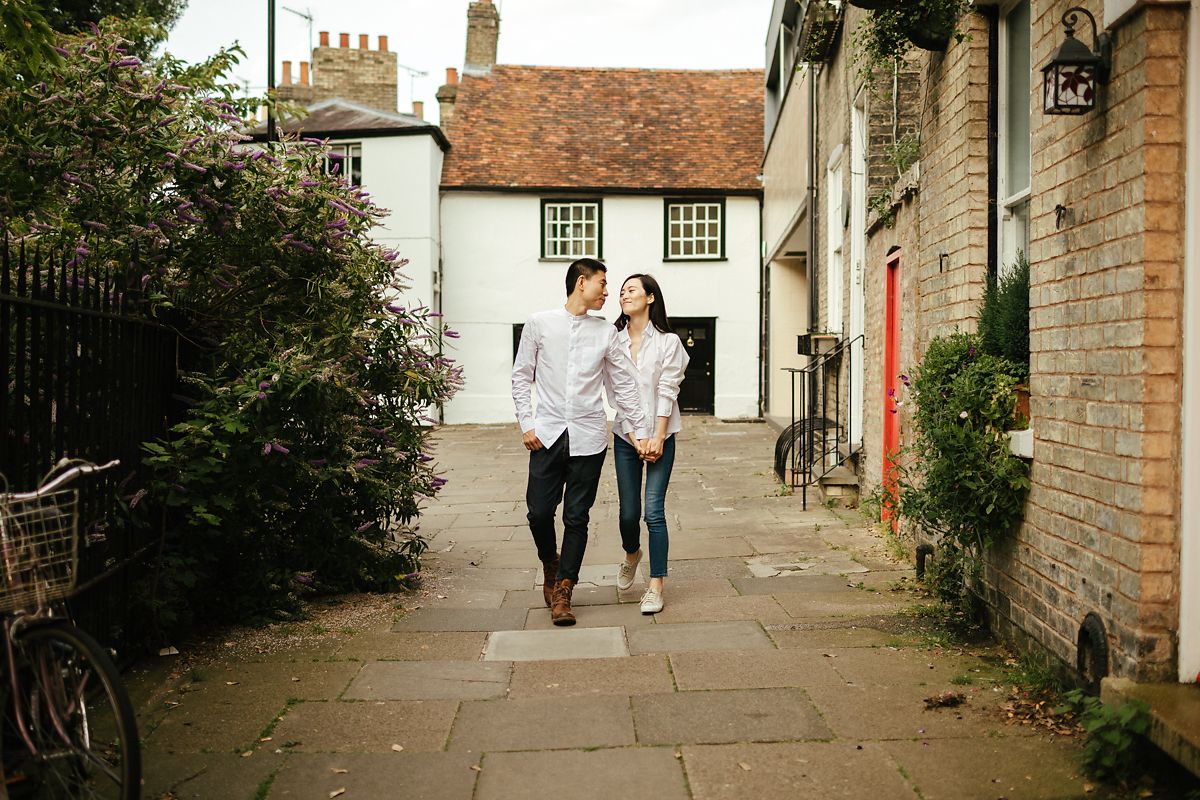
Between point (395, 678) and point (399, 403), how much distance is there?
2.18m

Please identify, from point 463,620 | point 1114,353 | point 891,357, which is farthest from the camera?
point 891,357

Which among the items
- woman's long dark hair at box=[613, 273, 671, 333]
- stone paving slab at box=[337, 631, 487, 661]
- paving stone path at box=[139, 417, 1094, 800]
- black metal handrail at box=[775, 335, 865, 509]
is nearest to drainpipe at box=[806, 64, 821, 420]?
black metal handrail at box=[775, 335, 865, 509]

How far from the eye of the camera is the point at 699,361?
25.0 meters

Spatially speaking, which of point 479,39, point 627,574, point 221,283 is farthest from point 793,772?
point 479,39

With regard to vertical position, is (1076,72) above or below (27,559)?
above

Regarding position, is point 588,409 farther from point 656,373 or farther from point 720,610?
point 720,610

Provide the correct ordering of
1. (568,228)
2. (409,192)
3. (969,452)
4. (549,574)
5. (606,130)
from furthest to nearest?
(606,130) < (568,228) < (409,192) < (549,574) < (969,452)

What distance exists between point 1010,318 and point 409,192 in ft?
65.0

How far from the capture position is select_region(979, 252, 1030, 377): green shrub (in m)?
5.20

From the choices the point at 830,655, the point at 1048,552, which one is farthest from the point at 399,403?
the point at 1048,552

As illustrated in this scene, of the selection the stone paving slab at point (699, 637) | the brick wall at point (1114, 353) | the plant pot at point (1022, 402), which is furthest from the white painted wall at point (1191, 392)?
the stone paving slab at point (699, 637)

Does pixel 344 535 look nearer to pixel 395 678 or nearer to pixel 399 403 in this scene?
pixel 399 403

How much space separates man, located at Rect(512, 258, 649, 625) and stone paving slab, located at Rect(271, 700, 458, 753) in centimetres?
158

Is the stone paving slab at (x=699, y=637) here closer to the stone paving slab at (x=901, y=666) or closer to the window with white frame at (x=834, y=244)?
the stone paving slab at (x=901, y=666)
